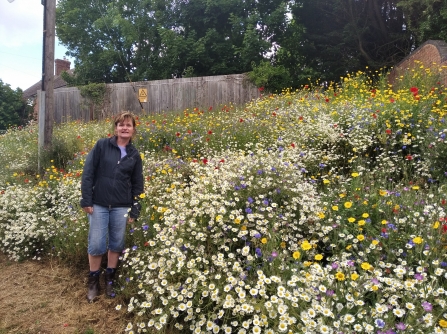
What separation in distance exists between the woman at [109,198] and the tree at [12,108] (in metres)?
28.4

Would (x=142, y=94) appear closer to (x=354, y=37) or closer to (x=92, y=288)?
(x=354, y=37)

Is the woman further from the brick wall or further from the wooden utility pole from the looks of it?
the brick wall

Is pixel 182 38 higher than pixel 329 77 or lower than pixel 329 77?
higher

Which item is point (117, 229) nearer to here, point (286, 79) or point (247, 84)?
point (247, 84)

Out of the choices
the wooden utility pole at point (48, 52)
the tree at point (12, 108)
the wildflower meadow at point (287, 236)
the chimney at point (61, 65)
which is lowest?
the wildflower meadow at point (287, 236)

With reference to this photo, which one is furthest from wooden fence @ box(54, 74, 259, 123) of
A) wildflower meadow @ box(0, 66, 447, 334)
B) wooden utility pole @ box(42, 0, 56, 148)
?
wildflower meadow @ box(0, 66, 447, 334)

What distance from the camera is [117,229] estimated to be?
3.04 metres

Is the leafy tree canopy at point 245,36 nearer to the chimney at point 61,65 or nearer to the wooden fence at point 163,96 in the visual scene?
the wooden fence at point 163,96

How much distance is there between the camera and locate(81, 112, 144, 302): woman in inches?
116

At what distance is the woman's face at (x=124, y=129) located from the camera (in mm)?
3107

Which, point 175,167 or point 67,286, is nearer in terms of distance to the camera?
point 67,286

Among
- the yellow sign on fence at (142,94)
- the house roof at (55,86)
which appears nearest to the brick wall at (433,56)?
the yellow sign on fence at (142,94)

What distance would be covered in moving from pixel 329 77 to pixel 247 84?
4.83 m

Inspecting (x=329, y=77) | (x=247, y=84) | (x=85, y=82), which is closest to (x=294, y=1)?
(x=329, y=77)
